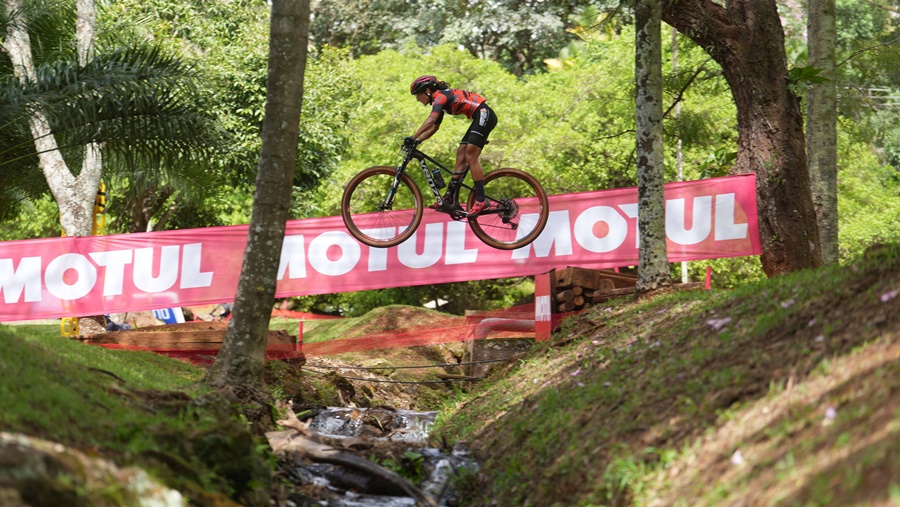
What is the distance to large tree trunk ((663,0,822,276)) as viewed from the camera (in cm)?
1155

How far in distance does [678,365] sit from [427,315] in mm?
14751

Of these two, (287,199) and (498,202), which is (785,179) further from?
(287,199)

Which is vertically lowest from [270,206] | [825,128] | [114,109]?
[270,206]

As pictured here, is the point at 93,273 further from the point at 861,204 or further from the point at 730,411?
the point at 861,204

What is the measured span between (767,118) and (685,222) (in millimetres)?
2507

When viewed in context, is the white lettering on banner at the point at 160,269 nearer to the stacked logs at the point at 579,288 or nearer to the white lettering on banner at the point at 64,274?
the white lettering on banner at the point at 64,274

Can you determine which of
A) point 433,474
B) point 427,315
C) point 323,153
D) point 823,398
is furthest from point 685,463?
point 323,153

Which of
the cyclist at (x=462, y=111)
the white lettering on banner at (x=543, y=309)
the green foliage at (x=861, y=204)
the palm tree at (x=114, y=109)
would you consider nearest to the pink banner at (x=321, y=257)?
the palm tree at (x=114, y=109)

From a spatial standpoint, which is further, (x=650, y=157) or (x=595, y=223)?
(x=595, y=223)

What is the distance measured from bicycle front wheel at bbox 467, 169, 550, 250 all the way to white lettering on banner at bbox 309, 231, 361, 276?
7.58 ft

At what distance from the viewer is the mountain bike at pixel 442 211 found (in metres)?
11.4

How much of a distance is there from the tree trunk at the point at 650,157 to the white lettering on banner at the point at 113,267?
848 centimetres

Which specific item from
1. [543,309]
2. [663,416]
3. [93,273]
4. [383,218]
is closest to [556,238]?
[543,309]

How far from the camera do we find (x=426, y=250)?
14445 mm
